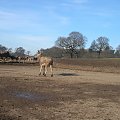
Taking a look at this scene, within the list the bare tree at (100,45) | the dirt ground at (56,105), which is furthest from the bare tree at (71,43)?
the dirt ground at (56,105)

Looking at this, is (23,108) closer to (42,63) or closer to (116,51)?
(42,63)

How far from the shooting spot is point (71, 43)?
115688 mm

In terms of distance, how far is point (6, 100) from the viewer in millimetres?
15727

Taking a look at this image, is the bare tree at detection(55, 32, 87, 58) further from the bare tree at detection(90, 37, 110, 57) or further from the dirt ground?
the dirt ground

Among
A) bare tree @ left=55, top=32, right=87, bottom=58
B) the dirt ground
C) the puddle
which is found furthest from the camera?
bare tree @ left=55, top=32, right=87, bottom=58

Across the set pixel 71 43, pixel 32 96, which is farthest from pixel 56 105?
pixel 71 43

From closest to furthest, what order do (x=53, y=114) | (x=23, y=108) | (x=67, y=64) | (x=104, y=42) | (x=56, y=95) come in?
(x=53, y=114) → (x=23, y=108) → (x=56, y=95) → (x=67, y=64) → (x=104, y=42)

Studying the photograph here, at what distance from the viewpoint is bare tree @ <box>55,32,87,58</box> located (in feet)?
380

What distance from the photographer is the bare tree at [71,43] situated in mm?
115875

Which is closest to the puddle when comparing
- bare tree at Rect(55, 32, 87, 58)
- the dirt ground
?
the dirt ground

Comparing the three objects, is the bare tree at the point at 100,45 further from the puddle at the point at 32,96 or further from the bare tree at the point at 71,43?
the puddle at the point at 32,96

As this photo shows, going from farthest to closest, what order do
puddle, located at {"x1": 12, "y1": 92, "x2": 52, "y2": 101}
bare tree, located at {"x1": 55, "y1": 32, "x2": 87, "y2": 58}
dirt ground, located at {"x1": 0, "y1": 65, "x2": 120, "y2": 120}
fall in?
1. bare tree, located at {"x1": 55, "y1": 32, "x2": 87, "y2": 58}
2. puddle, located at {"x1": 12, "y1": 92, "x2": 52, "y2": 101}
3. dirt ground, located at {"x1": 0, "y1": 65, "x2": 120, "y2": 120}

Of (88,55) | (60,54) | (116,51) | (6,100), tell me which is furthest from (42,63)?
(116,51)

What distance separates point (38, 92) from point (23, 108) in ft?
17.4
